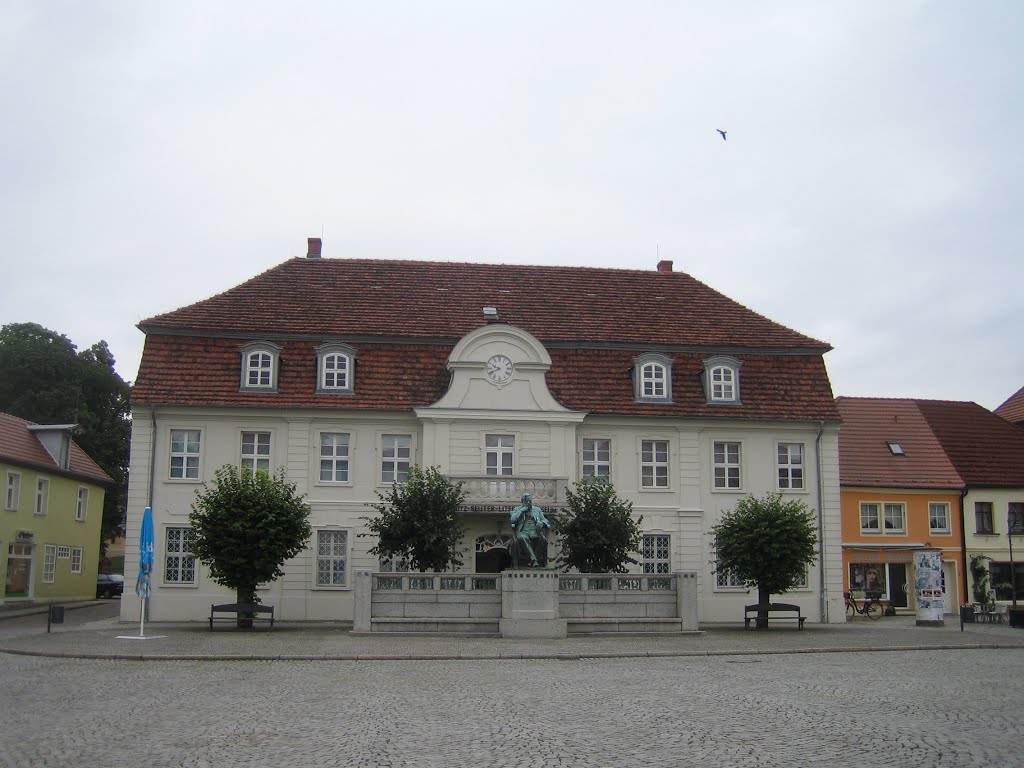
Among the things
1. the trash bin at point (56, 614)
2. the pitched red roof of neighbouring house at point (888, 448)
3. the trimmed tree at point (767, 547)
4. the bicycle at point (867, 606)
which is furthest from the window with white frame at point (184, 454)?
the pitched red roof of neighbouring house at point (888, 448)

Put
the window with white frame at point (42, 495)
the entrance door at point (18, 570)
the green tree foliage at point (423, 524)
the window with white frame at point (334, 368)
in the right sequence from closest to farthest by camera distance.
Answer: the green tree foliage at point (423, 524) < the window with white frame at point (334, 368) < the entrance door at point (18, 570) < the window with white frame at point (42, 495)

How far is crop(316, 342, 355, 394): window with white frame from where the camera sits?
1405 inches

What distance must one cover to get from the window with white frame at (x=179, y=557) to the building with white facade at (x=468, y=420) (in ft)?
0.20

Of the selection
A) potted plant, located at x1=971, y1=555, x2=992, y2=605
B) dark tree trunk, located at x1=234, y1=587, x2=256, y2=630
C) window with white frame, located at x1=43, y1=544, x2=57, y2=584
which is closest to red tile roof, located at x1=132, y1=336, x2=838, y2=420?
dark tree trunk, located at x1=234, y1=587, x2=256, y2=630

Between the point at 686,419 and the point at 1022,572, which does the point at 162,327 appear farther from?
Result: the point at 1022,572

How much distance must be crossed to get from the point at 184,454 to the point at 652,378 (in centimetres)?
1507

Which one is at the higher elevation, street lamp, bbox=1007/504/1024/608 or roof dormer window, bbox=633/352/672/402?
roof dormer window, bbox=633/352/672/402

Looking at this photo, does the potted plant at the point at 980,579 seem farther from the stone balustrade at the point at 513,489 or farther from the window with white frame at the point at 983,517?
the stone balustrade at the point at 513,489

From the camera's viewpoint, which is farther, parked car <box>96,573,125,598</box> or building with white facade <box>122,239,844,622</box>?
parked car <box>96,573,125,598</box>

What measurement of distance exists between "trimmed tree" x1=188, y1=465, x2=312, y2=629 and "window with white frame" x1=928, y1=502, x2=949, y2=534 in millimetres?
25051

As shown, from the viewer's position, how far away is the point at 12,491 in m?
43.3

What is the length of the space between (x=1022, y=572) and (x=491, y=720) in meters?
35.7

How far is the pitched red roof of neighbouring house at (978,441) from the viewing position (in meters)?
44.8

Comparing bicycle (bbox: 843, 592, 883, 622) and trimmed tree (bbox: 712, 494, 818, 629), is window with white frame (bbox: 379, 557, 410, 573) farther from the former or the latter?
bicycle (bbox: 843, 592, 883, 622)
